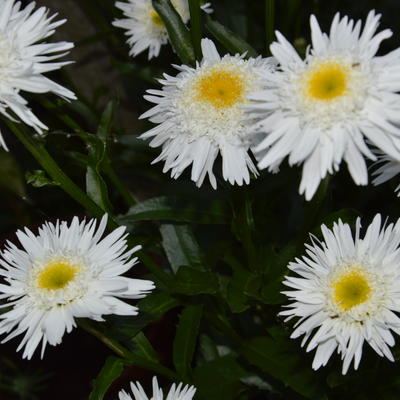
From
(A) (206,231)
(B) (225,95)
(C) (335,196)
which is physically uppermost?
(C) (335,196)

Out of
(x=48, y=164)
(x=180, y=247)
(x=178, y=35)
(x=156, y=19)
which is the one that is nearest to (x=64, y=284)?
(x=48, y=164)

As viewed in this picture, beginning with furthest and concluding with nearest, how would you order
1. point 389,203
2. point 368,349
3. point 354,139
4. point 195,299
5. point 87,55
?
point 87,55 → point 389,203 → point 195,299 → point 368,349 → point 354,139

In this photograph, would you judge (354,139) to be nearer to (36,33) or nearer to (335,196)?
(36,33)

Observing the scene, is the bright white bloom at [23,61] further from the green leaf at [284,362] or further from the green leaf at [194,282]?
the green leaf at [284,362]

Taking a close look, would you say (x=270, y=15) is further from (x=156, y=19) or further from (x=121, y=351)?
(x=121, y=351)

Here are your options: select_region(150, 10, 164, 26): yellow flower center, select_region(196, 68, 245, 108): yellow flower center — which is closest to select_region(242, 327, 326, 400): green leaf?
select_region(196, 68, 245, 108): yellow flower center

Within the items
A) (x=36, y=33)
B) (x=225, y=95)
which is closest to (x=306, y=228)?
(x=225, y=95)

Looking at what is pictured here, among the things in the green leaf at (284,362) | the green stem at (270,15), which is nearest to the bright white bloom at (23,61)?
the green stem at (270,15)
